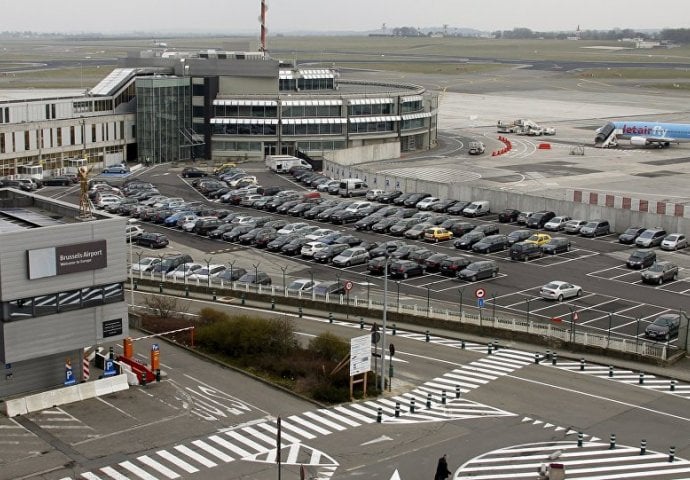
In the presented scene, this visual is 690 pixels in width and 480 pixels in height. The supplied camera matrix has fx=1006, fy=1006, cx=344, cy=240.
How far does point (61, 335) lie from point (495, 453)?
16149 millimetres

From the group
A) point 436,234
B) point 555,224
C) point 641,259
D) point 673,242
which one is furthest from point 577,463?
point 555,224

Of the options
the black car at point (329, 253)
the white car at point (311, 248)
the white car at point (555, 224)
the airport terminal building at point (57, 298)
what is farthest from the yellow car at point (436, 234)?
the airport terminal building at point (57, 298)

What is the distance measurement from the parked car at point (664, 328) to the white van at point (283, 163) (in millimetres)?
57726

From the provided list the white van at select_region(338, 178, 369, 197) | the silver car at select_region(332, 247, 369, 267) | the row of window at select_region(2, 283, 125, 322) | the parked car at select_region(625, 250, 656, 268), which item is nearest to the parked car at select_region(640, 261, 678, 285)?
the parked car at select_region(625, 250, 656, 268)

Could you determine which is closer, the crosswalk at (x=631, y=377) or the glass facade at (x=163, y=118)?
the crosswalk at (x=631, y=377)

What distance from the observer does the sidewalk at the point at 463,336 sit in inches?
1609

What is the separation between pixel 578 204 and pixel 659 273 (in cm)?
1653

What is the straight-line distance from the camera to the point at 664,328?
44812mm

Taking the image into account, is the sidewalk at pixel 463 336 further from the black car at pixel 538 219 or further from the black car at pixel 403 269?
the black car at pixel 538 219

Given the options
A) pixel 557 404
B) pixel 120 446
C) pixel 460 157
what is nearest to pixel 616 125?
pixel 460 157

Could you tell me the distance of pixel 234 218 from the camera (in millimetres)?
73312

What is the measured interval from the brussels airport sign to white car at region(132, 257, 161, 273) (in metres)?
21.0

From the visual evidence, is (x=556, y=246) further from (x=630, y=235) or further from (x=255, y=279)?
(x=255, y=279)

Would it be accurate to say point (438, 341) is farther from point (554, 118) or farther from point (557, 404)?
point (554, 118)
